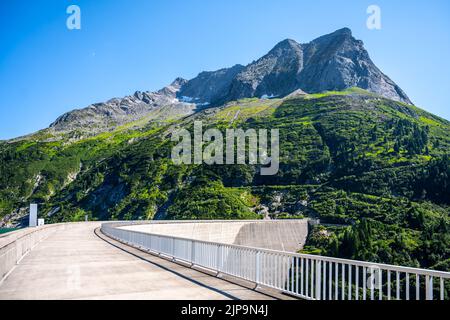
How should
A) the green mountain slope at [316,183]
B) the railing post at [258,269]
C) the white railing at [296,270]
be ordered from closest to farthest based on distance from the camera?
the white railing at [296,270] < the railing post at [258,269] < the green mountain slope at [316,183]

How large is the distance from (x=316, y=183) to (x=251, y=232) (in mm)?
41189

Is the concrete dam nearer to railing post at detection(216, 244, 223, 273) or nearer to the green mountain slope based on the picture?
the green mountain slope

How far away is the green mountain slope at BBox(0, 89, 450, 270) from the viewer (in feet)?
248

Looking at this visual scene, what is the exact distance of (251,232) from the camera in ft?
234

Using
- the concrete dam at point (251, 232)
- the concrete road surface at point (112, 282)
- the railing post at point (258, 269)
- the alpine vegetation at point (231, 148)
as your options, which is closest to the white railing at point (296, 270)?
the railing post at point (258, 269)

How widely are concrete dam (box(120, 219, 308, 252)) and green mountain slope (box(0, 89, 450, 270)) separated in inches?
139

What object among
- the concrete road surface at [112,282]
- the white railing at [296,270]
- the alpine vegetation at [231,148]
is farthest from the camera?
the alpine vegetation at [231,148]

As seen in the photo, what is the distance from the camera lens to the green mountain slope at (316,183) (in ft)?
248

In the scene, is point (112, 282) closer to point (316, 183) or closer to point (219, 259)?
point (219, 259)

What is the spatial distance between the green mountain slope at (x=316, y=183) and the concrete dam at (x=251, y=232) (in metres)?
3.53

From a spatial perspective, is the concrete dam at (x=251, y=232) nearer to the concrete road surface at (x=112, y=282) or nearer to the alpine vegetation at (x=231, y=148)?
the alpine vegetation at (x=231, y=148)

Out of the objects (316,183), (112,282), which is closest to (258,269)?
(112,282)
